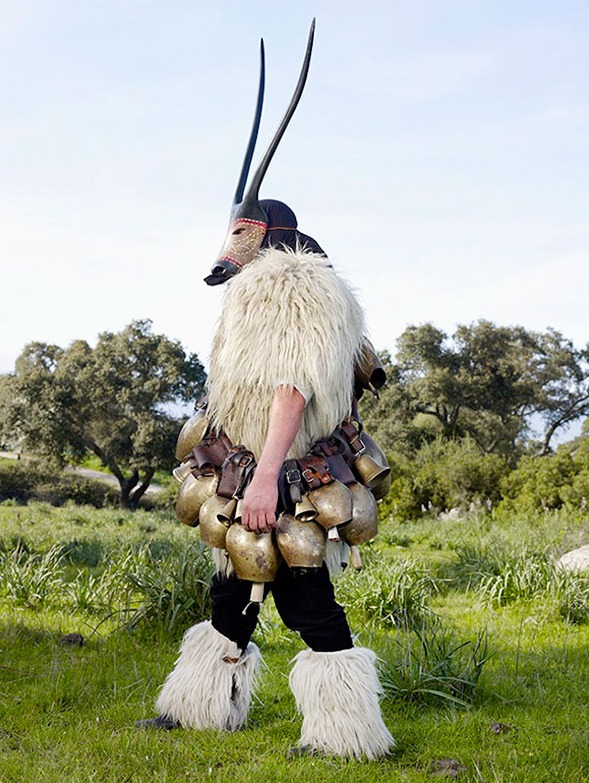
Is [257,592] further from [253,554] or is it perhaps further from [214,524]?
[214,524]

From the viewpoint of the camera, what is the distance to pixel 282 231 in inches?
139

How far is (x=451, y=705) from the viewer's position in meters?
3.95

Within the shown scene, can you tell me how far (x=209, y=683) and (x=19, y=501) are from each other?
26.1m

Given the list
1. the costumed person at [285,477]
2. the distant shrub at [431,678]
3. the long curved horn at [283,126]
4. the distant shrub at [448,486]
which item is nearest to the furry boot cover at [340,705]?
the costumed person at [285,477]

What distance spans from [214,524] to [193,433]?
45 centimetres

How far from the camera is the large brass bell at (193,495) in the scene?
3.25 meters

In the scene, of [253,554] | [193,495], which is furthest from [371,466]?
[193,495]

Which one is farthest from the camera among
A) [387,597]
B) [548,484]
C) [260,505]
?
[548,484]

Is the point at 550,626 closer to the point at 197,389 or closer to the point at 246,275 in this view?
the point at 246,275

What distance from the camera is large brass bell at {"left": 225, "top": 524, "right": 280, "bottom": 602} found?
302cm

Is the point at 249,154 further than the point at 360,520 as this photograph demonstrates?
Yes

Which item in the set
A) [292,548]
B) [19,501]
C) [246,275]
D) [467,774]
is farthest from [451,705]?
[19,501]

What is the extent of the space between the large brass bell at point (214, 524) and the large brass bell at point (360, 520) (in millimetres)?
471

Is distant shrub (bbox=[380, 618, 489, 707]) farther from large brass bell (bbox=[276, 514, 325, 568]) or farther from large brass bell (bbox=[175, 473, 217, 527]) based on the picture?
large brass bell (bbox=[175, 473, 217, 527])
